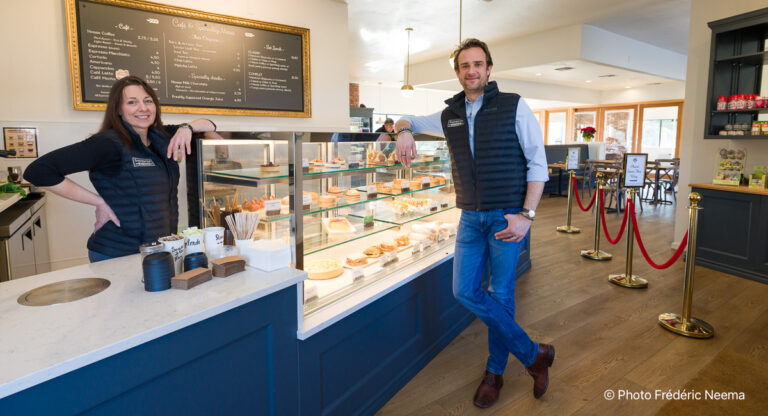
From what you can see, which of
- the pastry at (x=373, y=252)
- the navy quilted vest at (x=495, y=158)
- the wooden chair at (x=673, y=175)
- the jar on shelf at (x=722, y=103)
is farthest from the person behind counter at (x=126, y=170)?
the wooden chair at (x=673, y=175)

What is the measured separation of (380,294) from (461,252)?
482mm

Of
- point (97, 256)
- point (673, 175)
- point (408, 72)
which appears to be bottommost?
point (97, 256)

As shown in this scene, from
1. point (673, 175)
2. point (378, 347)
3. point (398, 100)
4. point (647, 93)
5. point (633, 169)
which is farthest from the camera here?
point (398, 100)

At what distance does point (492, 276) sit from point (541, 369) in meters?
0.60

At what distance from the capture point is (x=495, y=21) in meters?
6.87

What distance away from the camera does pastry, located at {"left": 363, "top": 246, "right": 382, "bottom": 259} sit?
2.68m

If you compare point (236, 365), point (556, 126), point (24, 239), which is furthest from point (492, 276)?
point (556, 126)

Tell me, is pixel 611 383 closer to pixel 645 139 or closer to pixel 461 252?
pixel 461 252

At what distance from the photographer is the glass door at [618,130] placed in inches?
542

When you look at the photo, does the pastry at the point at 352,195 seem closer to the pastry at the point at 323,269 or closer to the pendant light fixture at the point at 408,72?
the pastry at the point at 323,269

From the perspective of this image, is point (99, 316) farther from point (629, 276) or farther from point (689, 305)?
point (629, 276)

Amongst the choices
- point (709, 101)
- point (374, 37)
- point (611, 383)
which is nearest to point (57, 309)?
point (611, 383)

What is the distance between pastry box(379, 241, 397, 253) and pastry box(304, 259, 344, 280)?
1.17ft

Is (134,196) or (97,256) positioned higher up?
(134,196)
